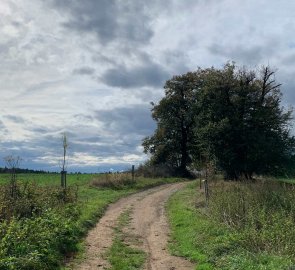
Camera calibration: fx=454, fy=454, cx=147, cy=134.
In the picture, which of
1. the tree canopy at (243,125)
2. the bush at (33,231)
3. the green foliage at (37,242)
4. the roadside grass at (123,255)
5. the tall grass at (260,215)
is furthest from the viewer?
the tree canopy at (243,125)

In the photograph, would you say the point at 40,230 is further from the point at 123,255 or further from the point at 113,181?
the point at 113,181

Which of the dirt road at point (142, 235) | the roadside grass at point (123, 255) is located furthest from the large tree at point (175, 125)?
the roadside grass at point (123, 255)

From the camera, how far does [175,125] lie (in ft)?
220

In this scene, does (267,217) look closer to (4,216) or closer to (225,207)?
(225,207)

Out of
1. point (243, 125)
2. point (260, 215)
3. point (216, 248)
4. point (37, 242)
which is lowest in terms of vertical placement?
point (216, 248)

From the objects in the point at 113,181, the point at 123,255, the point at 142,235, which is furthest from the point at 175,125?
the point at 123,255

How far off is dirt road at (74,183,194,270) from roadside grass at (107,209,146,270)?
206 mm

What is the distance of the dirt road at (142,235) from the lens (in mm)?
13534

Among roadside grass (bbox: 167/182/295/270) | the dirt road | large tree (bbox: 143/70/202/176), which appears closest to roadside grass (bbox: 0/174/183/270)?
the dirt road

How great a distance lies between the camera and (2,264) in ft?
34.3

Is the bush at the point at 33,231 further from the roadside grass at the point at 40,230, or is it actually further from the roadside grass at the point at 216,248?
the roadside grass at the point at 216,248

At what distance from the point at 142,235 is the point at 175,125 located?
49.2 meters

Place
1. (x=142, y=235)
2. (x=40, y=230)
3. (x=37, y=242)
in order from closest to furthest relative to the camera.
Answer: (x=37, y=242)
(x=40, y=230)
(x=142, y=235)

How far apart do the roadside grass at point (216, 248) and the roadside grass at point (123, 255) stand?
4.51ft
